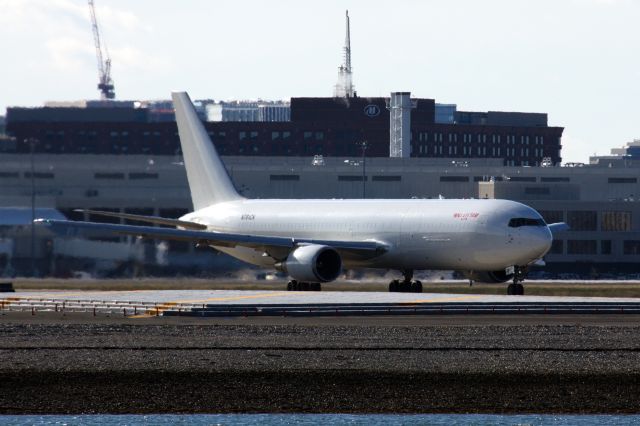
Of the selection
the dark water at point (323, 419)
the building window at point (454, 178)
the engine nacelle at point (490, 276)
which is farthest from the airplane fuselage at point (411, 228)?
the building window at point (454, 178)

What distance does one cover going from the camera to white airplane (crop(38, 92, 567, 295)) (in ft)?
261

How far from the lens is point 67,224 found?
82938 mm

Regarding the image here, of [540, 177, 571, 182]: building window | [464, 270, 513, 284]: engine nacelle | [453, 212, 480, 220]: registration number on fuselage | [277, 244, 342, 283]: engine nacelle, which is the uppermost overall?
[540, 177, 571, 182]: building window

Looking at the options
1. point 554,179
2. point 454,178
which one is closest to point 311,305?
point 454,178

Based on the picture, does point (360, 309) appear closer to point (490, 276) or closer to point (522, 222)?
point (522, 222)

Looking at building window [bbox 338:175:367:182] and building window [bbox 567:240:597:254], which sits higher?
building window [bbox 338:175:367:182]

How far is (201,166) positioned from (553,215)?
49572mm

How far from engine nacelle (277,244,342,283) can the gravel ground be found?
72.7ft

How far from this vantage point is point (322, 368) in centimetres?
4588

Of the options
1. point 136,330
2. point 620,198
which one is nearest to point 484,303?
point 136,330

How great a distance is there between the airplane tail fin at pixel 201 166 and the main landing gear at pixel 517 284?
20.7m

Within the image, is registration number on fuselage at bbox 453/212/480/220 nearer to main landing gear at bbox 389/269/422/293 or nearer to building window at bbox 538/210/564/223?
main landing gear at bbox 389/269/422/293

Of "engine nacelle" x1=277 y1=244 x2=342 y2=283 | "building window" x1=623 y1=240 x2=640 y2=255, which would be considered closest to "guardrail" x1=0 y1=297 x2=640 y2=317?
"engine nacelle" x1=277 y1=244 x2=342 y2=283

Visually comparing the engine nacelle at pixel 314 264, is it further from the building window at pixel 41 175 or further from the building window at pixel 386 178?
the building window at pixel 386 178
